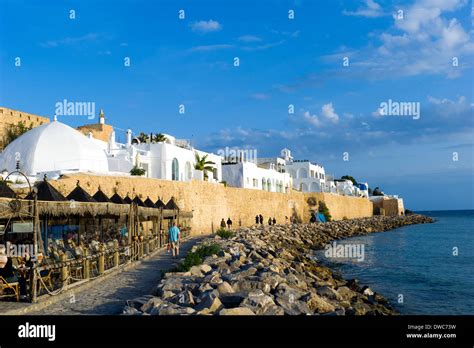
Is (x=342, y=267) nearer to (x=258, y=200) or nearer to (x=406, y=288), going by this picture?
(x=406, y=288)

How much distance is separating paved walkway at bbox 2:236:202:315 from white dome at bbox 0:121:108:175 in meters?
17.0

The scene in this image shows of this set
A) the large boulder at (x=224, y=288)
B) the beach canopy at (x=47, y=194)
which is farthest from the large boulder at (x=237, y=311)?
the beach canopy at (x=47, y=194)

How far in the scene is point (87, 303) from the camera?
9.06 metres

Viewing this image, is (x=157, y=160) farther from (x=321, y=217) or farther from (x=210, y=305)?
(x=321, y=217)

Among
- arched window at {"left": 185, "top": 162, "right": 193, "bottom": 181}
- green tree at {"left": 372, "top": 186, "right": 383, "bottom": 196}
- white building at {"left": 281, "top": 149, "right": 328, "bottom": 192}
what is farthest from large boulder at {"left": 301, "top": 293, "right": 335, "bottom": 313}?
green tree at {"left": 372, "top": 186, "right": 383, "bottom": 196}

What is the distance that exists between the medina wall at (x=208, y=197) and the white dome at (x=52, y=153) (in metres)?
3.63

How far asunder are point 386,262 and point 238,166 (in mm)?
23956

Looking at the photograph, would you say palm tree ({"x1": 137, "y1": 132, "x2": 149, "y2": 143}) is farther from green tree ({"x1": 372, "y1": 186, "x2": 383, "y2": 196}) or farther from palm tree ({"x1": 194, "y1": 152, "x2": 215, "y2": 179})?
green tree ({"x1": 372, "y1": 186, "x2": 383, "y2": 196})

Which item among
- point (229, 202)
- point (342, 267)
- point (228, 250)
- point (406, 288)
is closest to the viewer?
point (228, 250)

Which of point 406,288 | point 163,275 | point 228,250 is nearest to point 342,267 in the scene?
point 406,288

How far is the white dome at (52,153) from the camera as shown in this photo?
2864cm

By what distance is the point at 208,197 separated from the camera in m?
36.2

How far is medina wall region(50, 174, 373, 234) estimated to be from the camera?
24.4 metres
